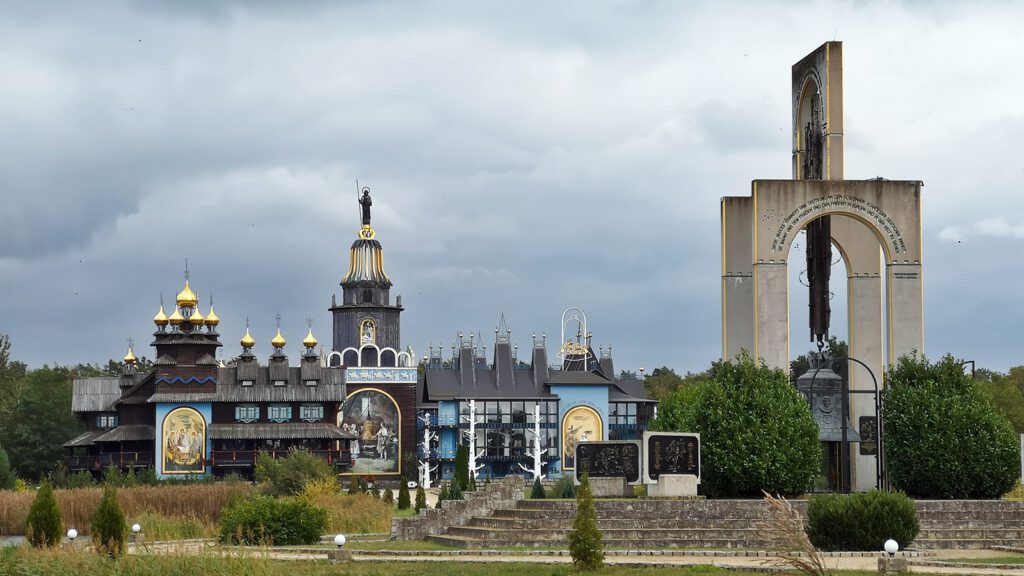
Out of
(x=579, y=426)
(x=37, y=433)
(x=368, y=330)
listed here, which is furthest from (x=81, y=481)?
(x=579, y=426)

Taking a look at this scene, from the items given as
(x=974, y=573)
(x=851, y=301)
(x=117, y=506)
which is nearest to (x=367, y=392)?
(x=851, y=301)

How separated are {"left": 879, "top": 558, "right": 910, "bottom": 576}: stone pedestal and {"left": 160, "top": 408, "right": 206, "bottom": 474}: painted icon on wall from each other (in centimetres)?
6107

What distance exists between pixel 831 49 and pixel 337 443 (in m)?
48.6

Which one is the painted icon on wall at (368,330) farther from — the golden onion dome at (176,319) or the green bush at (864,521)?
the green bush at (864,521)

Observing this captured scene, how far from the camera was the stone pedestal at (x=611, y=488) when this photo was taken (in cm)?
3731

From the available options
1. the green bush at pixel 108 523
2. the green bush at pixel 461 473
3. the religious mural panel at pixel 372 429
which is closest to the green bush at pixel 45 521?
the green bush at pixel 108 523

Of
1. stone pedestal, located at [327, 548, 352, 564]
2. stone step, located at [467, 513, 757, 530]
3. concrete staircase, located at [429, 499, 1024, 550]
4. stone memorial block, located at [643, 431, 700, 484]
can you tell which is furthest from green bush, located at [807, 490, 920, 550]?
stone pedestal, located at [327, 548, 352, 564]

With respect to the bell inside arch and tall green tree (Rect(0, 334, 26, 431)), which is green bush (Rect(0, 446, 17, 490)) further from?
the bell inside arch

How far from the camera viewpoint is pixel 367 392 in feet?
289

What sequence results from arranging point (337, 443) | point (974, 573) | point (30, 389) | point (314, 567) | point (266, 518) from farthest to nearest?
point (30, 389) → point (337, 443) → point (266, 518) → point (314, 567) → point (974, 573)

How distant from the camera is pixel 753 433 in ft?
118

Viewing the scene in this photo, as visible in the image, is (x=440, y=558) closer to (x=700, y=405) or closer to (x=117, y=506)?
(x=117, y=506)

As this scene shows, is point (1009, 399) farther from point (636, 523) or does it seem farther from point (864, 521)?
point (864, 521)

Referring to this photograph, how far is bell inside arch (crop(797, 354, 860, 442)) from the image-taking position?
40125mm
